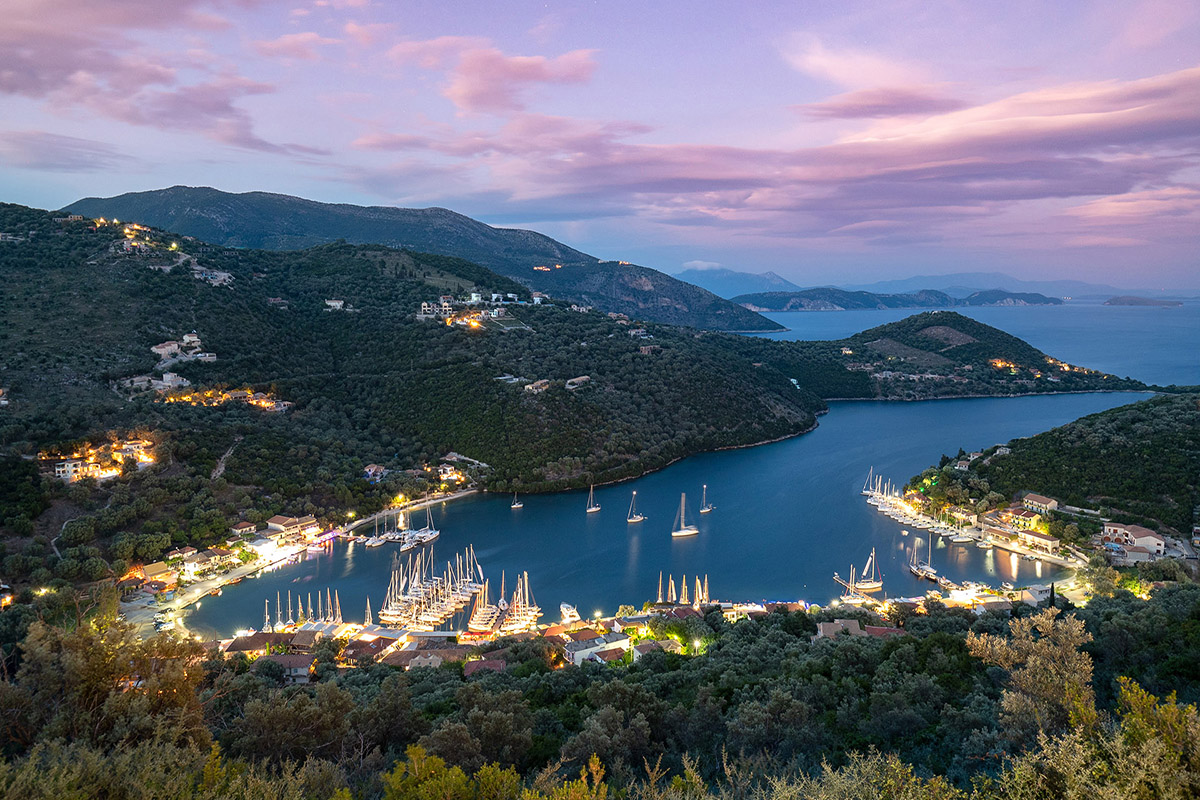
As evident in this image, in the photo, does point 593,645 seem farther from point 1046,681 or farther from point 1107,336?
point 1107,336

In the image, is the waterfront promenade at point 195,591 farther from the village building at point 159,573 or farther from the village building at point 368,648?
the village building at point 368,648

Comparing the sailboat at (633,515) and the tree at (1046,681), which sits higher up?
the tree at (1046,681)

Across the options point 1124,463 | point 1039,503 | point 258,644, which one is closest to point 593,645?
point 258,644

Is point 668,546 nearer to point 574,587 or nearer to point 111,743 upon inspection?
point 574,587

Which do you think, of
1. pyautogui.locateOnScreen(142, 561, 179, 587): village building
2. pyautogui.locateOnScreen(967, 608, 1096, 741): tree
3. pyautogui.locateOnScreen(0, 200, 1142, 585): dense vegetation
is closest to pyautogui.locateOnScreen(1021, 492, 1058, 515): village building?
pyautogui.locateOnScreen(0, 200, 1142, 585): dense vegetation

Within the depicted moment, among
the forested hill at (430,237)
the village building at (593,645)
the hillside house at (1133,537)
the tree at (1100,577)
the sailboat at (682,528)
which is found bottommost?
the sailboat at (682,528)

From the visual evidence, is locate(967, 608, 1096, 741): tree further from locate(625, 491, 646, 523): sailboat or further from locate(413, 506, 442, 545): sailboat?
locate(413, 506, 442, 545): sailboat

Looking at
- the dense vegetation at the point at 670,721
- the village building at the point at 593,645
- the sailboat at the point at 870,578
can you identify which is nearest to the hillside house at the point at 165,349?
the dense vegetation at the point at 670,721
